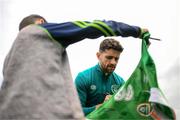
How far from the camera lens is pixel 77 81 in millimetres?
3820

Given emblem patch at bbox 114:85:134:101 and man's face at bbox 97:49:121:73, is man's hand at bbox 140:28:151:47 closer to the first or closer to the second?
emblem patch at bbox 114:85:134:101

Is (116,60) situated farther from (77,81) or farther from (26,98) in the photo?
(26,98)

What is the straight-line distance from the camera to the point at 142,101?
8.36 ft

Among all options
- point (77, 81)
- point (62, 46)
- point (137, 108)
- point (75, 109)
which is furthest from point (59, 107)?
point (77, 81)

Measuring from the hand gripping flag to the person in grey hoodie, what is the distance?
0.39 metres

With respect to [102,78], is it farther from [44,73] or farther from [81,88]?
[44,73]

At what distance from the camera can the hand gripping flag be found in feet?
8.30

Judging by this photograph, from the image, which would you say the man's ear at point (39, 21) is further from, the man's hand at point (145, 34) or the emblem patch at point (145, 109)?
the emblem patch at point (145, 109)

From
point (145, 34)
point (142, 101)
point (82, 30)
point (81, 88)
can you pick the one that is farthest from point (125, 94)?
point (81, 88)

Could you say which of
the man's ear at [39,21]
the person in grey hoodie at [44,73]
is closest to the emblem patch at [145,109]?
the person in grey hoodie at [44,73]

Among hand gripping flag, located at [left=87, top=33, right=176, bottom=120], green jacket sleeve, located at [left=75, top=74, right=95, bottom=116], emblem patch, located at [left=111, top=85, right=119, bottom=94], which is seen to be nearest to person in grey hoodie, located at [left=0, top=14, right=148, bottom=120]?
hand gripping flag, located at [left=87, top=33, right=176, bottom=120]

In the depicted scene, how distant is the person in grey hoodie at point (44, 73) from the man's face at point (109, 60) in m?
1.60

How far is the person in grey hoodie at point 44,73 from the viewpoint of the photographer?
2.14 metres

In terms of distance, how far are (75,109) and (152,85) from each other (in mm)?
543
